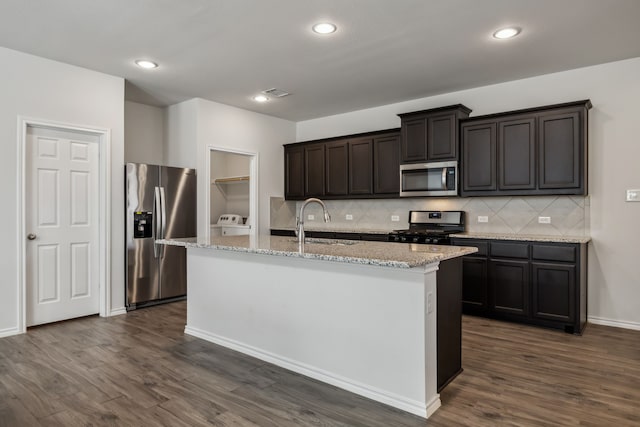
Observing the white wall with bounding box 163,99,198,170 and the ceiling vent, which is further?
the white wall with bounding box 163,99,198,170

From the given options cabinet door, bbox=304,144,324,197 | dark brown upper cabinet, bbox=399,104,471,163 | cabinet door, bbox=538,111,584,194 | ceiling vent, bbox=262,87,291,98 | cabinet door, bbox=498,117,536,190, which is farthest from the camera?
cabinet door, bbox=304,144,324,197

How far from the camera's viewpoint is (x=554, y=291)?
147 inches

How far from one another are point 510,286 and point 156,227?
397 cm

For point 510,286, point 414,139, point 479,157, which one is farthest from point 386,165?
point 510,286

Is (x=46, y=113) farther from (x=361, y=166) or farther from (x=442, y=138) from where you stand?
(x=442, y=138)

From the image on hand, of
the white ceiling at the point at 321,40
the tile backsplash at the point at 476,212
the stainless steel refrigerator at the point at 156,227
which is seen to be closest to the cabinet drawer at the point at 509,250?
the tile backsplash at the point at 476,212

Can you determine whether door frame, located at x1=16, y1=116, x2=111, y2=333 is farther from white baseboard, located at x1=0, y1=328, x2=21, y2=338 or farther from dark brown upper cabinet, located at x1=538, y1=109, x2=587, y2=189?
dark brown upper cabinet, located at x1=538, y1=109, x2=587, y2=189

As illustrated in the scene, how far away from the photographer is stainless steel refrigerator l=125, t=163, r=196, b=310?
4.55 m

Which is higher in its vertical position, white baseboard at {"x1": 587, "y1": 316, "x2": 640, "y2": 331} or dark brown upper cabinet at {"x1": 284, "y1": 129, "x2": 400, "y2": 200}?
dark brown upper cabinet at {"x1": 284, "y1": 129, "x2": 400, "y2": 200}

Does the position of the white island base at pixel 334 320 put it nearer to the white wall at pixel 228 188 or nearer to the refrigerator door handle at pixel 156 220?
the refrigerator door handle at pixel 156 220

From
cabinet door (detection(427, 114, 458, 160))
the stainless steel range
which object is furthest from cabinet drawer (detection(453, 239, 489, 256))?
cabinet door (detection(427, 114, 458, 160))

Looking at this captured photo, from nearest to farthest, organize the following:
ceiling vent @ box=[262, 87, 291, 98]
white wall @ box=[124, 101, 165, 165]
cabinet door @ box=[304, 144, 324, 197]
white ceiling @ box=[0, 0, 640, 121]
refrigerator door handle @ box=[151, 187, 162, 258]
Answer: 1. white ceiling @ box=[0, 0, 640, 121]
2. refrigerator door handle @ box=[151, 187, 162, 258]
3. ceiling vent @ box=[262, 87, 291, 98]
4. white wall @ box=[124, 101, 165, 165]
5. cabinet door @ box=[304, 144, 324, 197]

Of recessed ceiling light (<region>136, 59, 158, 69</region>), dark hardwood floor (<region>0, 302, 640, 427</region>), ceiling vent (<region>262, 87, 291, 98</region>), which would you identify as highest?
ceiling vent (<region>262, 87, 291, 98</region>)

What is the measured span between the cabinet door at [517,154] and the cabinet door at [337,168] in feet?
6.89
